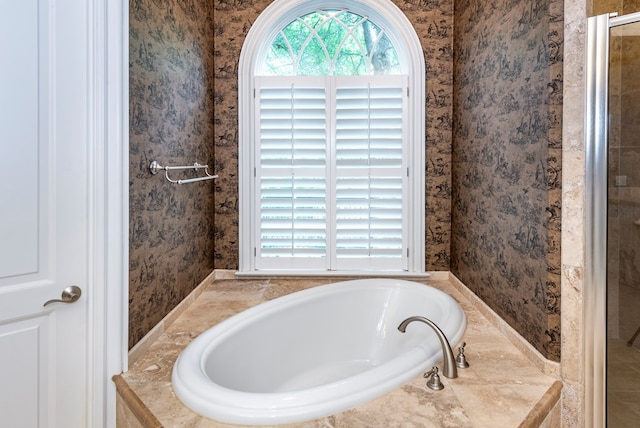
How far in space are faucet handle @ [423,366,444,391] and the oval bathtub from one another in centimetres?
5

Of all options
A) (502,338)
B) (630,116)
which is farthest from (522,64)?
(502,338)

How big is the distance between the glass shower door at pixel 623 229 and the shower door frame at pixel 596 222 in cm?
2

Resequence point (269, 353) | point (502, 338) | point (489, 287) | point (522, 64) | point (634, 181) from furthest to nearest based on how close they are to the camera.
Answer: point (489, 287) < point (269, 353) < point (502, 338) < point (522, 64) < point (634, 181)

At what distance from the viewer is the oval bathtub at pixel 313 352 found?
108 centimetres

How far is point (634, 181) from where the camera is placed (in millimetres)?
1237

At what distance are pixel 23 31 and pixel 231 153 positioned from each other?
4.96 feet

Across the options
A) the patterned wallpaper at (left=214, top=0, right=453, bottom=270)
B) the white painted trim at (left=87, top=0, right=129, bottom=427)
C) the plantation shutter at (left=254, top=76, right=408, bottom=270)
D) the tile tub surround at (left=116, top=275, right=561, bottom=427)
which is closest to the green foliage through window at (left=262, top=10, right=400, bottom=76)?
the plantation shutter at (left=254, top=76, right=408, bottom=270)

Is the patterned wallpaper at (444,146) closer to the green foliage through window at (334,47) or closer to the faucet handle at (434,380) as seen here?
the green foliage through window at (334,47)

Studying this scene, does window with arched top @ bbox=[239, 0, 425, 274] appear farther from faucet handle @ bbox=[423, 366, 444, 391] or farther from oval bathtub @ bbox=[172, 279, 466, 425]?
faucet handle @ bbox=[423, 366, 444, 391]

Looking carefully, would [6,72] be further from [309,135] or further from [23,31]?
[309,135]

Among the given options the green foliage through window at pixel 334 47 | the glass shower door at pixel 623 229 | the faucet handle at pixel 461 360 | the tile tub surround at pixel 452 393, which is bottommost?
the tile tub surround at pixel 452 393

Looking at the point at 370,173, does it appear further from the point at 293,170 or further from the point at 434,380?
the point at 434,380

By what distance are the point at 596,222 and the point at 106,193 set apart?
176 centimetres

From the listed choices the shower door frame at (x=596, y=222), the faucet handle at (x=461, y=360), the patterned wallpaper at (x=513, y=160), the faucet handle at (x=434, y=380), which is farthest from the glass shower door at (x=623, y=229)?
the faucet handle at (x=434, y=380)
